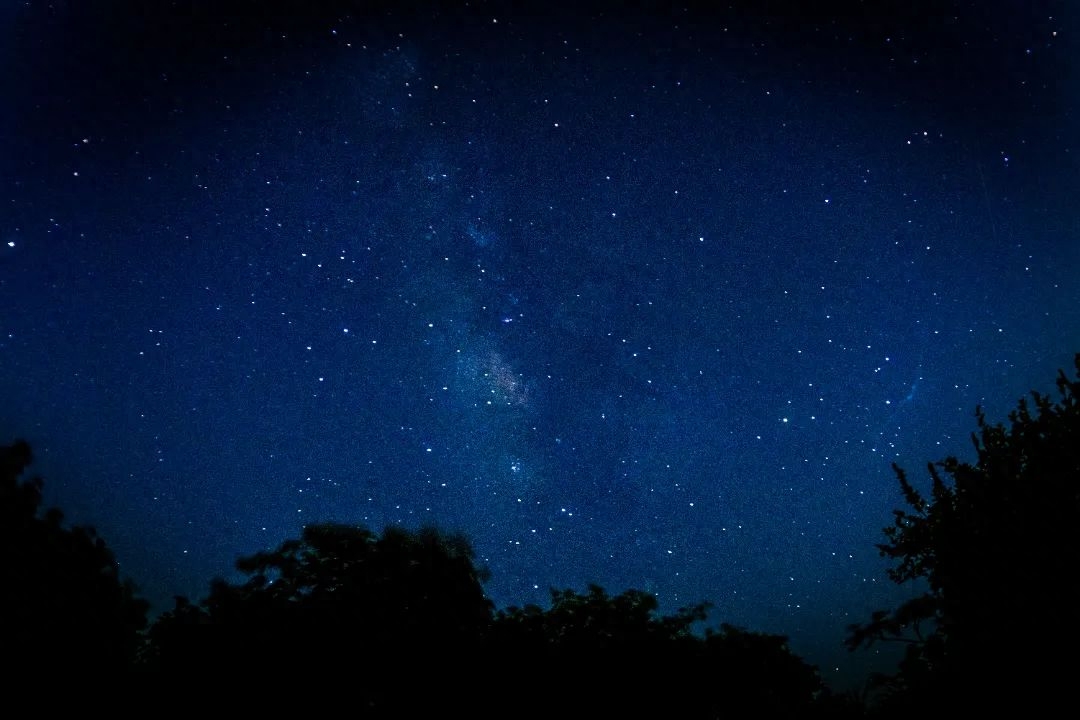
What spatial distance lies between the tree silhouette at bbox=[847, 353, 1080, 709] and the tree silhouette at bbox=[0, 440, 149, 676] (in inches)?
462

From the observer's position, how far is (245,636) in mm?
9211

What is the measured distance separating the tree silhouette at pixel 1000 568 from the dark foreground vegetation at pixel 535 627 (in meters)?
0.02

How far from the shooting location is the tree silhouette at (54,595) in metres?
7.62

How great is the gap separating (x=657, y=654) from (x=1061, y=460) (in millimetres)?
8669

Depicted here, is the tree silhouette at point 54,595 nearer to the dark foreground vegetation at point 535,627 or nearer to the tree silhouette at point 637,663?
the dark foreground vegetation at point 535,627

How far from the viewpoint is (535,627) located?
12523mm

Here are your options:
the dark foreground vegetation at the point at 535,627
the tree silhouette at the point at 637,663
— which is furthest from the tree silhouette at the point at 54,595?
the tree silhouette at the point at 637,663

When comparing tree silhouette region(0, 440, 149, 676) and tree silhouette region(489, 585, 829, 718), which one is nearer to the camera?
tree silhouette region(0, 440, 149, 676)

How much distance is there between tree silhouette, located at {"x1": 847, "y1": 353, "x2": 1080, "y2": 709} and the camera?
5.70 meters

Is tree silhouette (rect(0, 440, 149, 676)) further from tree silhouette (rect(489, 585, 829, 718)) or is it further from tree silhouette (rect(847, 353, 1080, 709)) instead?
tree silhouette (rect(847, 353, 1080, 709))

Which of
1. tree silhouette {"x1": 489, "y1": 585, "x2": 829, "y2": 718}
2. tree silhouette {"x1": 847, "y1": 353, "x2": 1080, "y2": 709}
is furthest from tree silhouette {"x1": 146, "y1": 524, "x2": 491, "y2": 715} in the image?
tree silhouette {"x1": 847, "y1": 353, "x2": 1080, "y2": 709}

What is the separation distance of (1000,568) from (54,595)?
47.6 ft

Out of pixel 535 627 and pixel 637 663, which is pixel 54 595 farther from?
pixel 637 663

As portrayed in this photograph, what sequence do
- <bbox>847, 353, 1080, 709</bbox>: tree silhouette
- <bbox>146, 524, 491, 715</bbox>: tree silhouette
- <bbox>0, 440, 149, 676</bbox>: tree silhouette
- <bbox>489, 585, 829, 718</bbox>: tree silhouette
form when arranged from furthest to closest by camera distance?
<bbox>489, 585, 829, 718</bbox>: tree silhouette < <bbox>146, 524, 491, 715</bbox>: tree silhouette < <bbox>0, 440, 149, 676</bbox>: tree silhouette < <bbox>847, 353, 1080, 709</bbox>: tree silhouette
